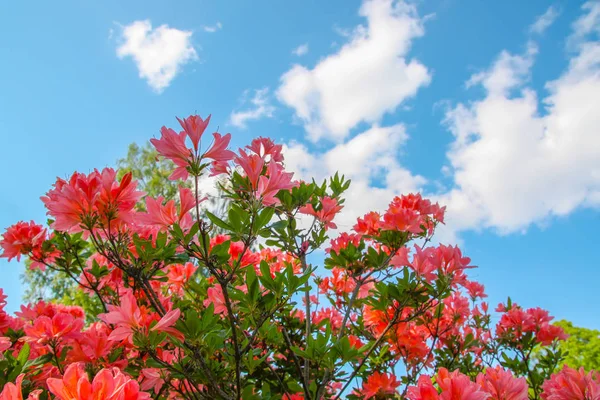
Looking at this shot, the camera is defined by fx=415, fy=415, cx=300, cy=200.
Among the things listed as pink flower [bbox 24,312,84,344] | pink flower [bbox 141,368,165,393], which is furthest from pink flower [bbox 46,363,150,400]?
pink flower [bbox 24,312,84,344]

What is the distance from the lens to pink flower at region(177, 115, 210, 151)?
4.08ft

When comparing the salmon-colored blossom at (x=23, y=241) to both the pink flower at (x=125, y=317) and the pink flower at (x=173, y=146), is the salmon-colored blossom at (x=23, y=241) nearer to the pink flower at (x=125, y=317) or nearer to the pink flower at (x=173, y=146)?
the pink flower at (x=125, y=317)

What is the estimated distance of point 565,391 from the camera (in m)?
1.61

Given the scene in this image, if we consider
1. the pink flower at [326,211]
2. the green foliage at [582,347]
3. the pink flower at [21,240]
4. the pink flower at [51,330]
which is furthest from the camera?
the green foliage at [582,347]

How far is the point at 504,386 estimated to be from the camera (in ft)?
4.79

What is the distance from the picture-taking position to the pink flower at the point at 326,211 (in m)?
2.38

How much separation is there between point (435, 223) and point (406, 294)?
2.34ft

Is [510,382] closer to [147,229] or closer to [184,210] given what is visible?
[184,210]

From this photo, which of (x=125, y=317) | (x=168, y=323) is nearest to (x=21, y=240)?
(x=125, y=317)

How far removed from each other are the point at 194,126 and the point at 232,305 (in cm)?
79

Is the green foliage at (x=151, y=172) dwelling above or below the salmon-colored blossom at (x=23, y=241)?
above

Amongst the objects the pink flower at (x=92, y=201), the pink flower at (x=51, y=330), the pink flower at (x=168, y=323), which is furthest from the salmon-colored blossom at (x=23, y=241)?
the pink flower at (x=168, y=323)

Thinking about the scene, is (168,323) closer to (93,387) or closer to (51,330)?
(93,387)

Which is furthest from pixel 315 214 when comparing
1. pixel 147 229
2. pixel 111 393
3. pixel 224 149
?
pixel 111 393
